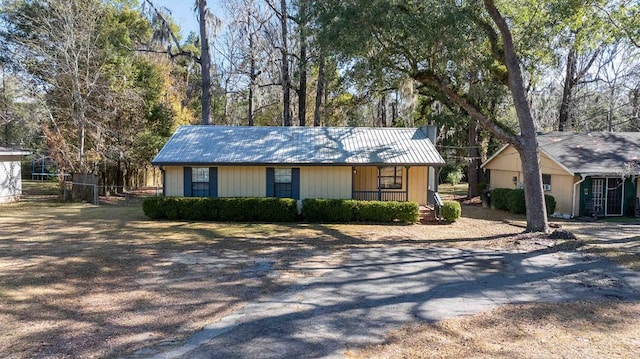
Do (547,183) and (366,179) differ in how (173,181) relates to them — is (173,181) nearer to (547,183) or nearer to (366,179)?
(366,179)

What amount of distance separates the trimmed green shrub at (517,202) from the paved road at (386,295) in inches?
379

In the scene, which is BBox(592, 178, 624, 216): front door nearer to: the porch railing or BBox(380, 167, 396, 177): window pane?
the porch railing

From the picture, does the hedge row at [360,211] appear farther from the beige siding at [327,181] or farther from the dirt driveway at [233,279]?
the dirt driveway at [233,279]

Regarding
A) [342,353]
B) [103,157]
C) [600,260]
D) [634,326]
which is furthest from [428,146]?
[103,157]

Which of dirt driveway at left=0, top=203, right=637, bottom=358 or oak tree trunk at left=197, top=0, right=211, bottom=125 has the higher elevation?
oak tree trunk at left=197, top=0, right=211, bottom=125

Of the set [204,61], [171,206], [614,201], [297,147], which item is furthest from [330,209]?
[614,201]

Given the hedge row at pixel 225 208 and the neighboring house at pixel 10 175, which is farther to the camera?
the neighboring house at pixel 10 175

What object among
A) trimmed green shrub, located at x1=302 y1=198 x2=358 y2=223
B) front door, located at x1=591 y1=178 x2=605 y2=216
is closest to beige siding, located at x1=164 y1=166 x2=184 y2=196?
trimmed green shrub, located at x1=302 y1=198 x2=358 y2=223

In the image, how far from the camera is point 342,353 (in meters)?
5.07

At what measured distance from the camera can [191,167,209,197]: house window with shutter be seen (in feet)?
58.1

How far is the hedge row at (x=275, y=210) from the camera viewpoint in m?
16.2

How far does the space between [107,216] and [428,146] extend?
13.3 meters

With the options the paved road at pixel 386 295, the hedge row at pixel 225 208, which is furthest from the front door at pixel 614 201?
the hedge row at pixel 225 208

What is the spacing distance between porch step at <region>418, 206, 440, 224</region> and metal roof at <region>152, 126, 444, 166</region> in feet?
6.36
